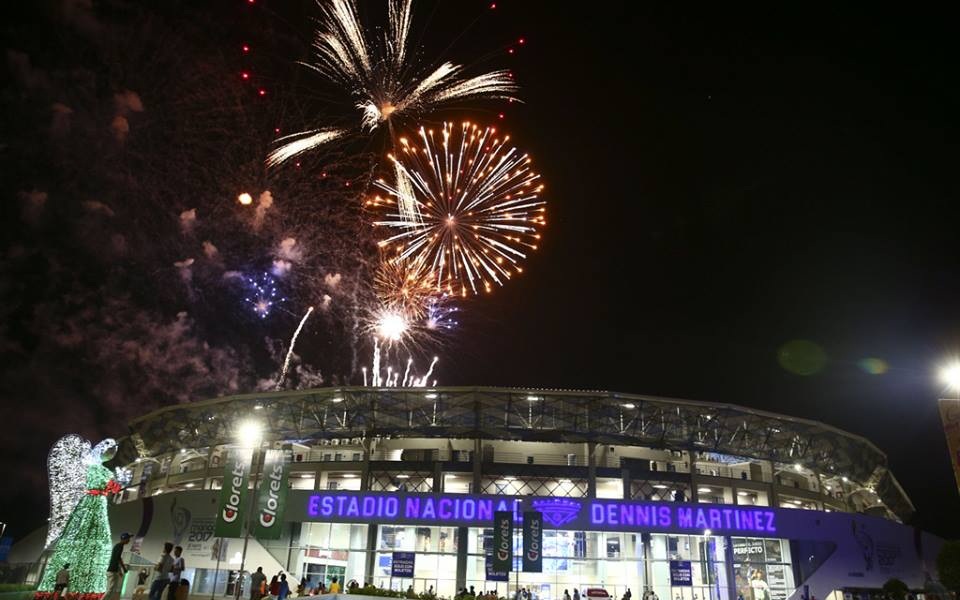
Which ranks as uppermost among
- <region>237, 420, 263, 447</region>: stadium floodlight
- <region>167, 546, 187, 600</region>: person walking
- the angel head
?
<region>237, 420, 263, 447</region>: stadium floodlight

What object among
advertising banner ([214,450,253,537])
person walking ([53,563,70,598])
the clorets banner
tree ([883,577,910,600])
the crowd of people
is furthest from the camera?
tree ([883,577,910,600])

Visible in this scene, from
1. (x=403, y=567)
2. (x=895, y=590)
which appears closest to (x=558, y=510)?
(x=403, y=567)

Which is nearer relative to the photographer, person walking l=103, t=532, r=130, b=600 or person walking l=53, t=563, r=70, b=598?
person walking l=103, t=532, r=130, b=600

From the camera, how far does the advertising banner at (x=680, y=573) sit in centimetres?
3409

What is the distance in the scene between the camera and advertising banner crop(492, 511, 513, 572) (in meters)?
28.3

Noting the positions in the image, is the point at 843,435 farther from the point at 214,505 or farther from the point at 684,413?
the point at 214,505

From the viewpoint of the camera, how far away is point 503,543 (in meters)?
28.9

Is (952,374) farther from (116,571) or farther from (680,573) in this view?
(116,571)

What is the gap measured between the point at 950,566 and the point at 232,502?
34.2m

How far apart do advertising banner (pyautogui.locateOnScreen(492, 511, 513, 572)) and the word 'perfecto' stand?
6712 mm

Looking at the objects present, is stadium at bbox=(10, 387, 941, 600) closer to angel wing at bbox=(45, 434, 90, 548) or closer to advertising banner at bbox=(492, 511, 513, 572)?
advertising banner at bbox=(492, 511, 513, 572)

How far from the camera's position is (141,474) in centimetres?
5809

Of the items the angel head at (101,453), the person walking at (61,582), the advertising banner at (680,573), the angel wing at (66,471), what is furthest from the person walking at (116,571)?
the advertising banner at (680,573)

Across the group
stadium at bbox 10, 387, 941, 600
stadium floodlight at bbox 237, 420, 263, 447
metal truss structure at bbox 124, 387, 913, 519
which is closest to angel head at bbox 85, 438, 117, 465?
stadium at bbox 10, 387, 941, 600
